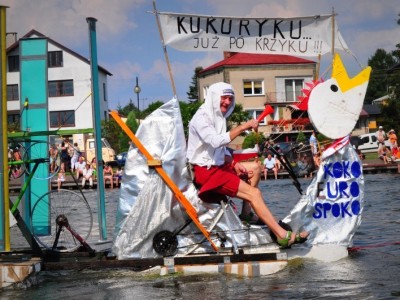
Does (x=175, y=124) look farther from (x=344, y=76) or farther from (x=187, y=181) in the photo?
(x=344, y=76)

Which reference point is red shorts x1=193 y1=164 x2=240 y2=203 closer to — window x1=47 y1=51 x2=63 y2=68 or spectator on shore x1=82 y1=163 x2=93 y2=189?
spectator on shore x1=82 y1=163 x2=93 y2=189

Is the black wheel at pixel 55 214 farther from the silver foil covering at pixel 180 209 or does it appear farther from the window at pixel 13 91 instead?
the window at pixel 13 91

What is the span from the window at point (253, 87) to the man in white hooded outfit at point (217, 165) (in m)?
67.8

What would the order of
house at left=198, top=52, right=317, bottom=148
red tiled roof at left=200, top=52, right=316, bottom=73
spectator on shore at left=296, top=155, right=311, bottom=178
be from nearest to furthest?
1. spectator on shore at left=296, top=155, right=311, bottom=178
2. red tiled roof at left=200, top=52, right=316, bottom=73
3. house at left=198, top=52, right=317, bottom=148

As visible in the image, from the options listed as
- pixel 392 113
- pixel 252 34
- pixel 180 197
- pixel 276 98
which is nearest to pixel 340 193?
pixel 180 197

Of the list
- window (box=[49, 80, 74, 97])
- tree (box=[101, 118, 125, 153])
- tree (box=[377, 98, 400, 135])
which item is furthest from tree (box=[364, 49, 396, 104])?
tree (box=[101, 118, 125, 153])

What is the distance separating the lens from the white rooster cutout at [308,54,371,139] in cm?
920

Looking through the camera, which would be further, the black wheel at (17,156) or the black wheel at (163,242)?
the black wheel at (17,156)

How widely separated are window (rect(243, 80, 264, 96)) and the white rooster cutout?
2643 inches

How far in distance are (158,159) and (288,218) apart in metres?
1.71

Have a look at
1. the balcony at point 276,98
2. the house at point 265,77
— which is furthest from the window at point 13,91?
the balcony at point 276,98

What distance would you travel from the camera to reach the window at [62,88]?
7181 cm

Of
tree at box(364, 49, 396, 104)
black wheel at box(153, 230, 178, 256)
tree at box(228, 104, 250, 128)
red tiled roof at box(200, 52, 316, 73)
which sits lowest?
black wheel at box(153, 230, 178, 256)

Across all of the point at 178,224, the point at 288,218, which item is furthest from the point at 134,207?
the point at 288,218
